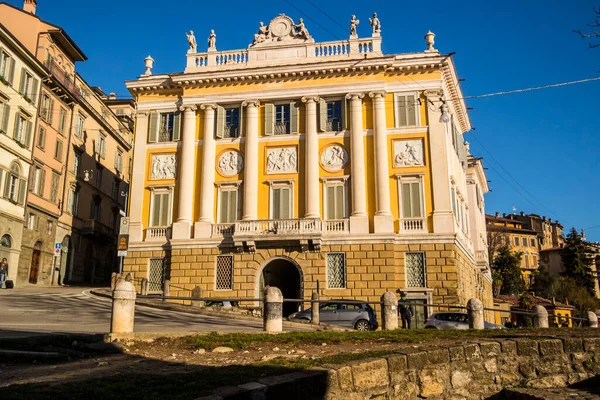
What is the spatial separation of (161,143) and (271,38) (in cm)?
948

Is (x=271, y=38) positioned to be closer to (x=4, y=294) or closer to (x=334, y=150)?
(x=334, y=150)

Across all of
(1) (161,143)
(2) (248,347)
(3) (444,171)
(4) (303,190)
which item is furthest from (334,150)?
(2) (248,347)

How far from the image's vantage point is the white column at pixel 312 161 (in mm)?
31328

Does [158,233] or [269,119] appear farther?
[269,119]

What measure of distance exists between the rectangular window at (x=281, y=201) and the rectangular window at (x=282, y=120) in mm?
3455

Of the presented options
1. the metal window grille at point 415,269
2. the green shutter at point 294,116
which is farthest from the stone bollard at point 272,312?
the green shutter at point 294,116

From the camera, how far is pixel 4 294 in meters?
27.2

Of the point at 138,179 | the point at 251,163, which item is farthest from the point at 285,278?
the point at 138,179

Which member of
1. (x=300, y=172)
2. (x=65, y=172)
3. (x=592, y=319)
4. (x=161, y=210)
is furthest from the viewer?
(x=65, y=172)

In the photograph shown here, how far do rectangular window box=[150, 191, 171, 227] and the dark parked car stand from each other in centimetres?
1313

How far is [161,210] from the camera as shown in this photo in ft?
110

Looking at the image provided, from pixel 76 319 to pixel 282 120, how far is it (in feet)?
60.7

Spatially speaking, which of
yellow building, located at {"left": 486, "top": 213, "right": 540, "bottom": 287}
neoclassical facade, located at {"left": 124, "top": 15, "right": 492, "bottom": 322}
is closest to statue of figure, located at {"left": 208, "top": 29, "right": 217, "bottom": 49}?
neoclassical facade, located at {"left": 124, "top": 15, "right": 492, "bottom": 322}

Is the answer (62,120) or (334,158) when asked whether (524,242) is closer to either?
(334,158)
